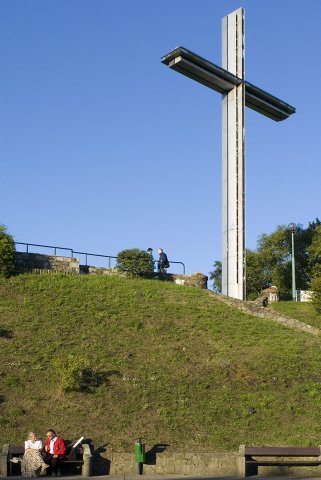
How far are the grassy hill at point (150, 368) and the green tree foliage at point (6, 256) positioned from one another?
1.72ft

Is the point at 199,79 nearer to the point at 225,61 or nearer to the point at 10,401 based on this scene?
the point at 225,61

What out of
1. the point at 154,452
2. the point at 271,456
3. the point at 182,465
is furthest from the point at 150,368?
the point at 271,456

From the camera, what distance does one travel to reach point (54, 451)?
1914 cm

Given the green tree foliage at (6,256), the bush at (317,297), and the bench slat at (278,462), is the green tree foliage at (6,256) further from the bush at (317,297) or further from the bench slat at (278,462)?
the bench slat at (278,462)

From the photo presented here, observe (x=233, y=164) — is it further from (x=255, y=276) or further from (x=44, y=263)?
(x=255, y=276)

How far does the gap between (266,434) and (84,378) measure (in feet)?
21.1

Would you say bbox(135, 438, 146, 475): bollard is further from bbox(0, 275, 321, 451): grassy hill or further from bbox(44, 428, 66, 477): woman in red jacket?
bbox(44, 428, 66, 477): woman in red jacket

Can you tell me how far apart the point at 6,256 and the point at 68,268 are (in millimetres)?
3743

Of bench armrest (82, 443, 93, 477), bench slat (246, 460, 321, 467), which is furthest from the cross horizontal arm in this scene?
bench armrest (82, 443, 93, 477)

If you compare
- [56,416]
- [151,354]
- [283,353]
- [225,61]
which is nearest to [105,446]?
[56,416]

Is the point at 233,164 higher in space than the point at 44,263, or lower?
higher

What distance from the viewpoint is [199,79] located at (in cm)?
3684

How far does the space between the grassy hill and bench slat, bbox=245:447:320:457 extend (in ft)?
5.41

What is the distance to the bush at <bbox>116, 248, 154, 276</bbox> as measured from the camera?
38.3 metres
